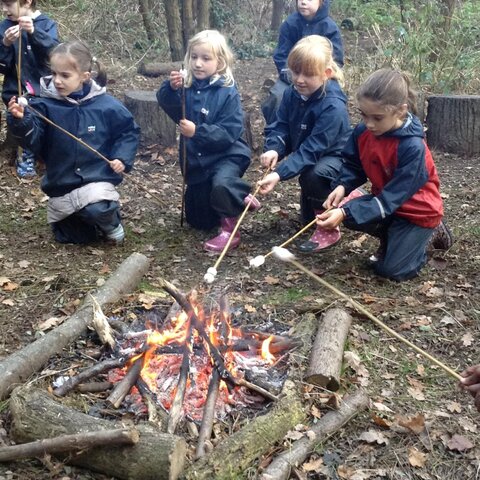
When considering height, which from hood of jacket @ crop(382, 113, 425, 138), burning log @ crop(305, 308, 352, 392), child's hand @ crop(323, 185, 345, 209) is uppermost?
hood of jacket @ crop(382, 113, 425, 138)

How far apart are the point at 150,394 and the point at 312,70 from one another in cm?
333

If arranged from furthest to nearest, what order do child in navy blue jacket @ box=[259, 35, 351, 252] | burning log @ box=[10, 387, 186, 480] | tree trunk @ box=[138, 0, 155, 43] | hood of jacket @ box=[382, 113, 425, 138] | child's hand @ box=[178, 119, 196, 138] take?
1. tree trunk @ box=[138, 0, 155, 43]
2. child's hand @ box=[178, 119, 196, 138]
3. child in navy blue jacket @ box=[259, 35, 351, 252]
4. hood of jacket @ box=[382, 113, 425, 138]
5. burning log @ box=[10, 387, 186, 480]

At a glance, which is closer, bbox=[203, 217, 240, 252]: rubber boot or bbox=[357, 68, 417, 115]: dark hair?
bbox=[357, 68, 417, 115]: dark hair

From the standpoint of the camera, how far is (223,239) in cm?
628

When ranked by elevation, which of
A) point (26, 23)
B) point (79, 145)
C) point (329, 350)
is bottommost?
point (329, 350)

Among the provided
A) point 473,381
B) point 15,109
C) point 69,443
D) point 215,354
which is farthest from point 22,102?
point 473,381

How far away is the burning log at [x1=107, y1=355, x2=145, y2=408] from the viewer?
376 cm

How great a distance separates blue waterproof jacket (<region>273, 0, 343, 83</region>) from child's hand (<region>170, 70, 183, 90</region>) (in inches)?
93.3

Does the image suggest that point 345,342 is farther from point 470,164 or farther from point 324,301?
point 470,164

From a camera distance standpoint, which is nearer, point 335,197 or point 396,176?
point 396,176

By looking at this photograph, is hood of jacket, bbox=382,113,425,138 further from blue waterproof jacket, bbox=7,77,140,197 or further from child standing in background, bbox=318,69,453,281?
blue waterproof jacket, bbox=7,77,140,197

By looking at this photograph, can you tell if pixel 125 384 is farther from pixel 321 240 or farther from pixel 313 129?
pixel 313 129

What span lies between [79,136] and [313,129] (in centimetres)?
211

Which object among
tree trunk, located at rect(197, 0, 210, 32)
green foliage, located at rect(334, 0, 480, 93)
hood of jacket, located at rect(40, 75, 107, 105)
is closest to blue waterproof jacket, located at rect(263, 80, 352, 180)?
hood of jacket, located at rect(40, 75, 107, 105)
